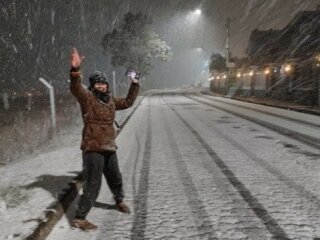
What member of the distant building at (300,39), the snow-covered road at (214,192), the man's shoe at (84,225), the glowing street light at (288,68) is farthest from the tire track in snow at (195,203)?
the glowing street light at (288,68)

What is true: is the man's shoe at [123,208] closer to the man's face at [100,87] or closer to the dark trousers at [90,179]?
the dark trousers at [90,179]

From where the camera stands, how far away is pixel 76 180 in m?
6.04

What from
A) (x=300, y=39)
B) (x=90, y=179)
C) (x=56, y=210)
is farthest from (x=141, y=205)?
(x=300, y=39)

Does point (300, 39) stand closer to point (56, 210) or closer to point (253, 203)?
point (253, 203)

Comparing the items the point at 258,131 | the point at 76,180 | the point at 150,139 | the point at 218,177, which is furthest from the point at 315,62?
the point at 76,180

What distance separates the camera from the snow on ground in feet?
13.7

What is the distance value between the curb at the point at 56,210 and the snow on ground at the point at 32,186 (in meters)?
0.06

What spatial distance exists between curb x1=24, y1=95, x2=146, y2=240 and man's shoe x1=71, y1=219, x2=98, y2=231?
0.27 meters

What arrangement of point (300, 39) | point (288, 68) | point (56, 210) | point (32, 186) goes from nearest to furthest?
point (56, 210), point (32, 186), point (288, 68), point (300, 39)

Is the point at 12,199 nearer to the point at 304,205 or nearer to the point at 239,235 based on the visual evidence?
the point at 239,235

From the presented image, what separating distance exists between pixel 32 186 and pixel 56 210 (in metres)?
1.15

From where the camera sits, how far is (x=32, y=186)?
5.65m

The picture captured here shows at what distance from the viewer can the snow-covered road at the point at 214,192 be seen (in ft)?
14.0

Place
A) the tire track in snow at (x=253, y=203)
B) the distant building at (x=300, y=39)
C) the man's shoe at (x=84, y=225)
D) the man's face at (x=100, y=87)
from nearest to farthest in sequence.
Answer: the tire track in snow at (x=253, y=203), the man's shoe at (x=84, y=225), the man's face at (x=100, y=87), the distant building at (x=300, y=39)
